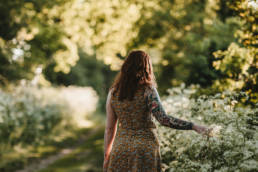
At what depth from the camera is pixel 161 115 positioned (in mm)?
2807

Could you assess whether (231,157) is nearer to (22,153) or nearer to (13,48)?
(22,153)

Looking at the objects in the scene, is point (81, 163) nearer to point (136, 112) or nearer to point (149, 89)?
point (136, 112)

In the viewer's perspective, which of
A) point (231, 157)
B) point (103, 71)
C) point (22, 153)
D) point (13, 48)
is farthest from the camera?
point (103, 71)

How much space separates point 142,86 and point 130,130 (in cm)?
47

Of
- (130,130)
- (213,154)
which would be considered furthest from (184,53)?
(130,130)

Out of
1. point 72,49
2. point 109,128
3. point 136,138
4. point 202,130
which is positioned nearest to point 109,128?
point 109,128

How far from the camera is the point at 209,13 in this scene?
15953mm

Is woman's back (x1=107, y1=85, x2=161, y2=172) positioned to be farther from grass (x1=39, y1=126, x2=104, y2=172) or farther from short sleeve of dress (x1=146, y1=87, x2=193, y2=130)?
grass (x1=39, y1=126, x2=104, y2=172)

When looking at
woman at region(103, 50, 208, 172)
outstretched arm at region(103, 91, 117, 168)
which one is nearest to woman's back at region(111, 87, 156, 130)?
woman at region(103, 50, 208, 172)

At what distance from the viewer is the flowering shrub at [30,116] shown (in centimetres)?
958

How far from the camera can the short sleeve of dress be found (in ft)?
9.06

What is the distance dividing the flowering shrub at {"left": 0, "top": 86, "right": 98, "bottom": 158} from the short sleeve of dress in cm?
567

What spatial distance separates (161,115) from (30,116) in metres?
10.3

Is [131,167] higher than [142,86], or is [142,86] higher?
[142,86]
